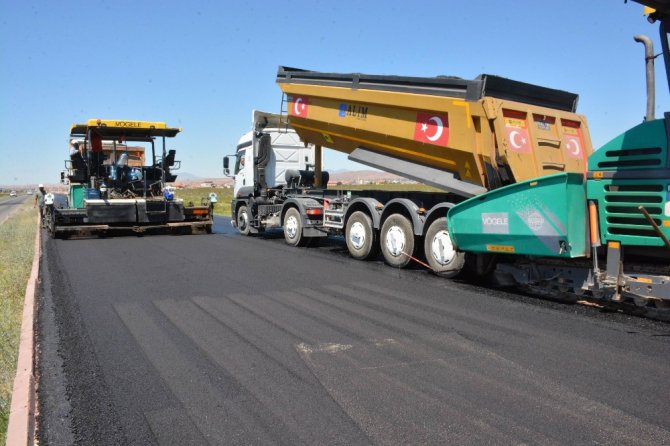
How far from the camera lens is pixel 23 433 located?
132 inches

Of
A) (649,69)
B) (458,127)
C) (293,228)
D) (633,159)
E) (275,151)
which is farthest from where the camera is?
(275,151)

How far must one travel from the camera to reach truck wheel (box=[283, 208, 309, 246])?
12.6m

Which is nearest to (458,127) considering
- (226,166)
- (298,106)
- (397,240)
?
(397,240)

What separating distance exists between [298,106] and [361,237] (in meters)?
3.10

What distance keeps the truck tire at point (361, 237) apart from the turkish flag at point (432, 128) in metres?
2.10

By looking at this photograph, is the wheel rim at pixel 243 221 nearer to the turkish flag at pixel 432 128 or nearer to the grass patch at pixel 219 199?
the grass patch at pixel 219 199

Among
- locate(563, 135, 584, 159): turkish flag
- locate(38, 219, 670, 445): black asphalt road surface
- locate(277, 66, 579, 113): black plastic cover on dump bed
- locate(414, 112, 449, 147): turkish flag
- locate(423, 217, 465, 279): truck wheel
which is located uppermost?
locate(277, 66, 579, 113): black plastic cover on dump bed

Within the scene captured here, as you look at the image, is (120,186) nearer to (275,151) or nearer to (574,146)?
(275,151)

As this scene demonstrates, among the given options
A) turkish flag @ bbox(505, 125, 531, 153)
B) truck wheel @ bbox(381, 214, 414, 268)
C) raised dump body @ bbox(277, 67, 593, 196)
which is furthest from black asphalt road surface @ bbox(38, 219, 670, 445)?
turkish flag @ bbox(505, 125, 531, 153)

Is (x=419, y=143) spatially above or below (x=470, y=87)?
below

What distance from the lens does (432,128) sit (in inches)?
338

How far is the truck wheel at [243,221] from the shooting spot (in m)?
15.3

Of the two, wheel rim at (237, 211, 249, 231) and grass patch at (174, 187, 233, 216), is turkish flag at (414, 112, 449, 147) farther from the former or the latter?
grass patch at (174, 187, 233, 216)

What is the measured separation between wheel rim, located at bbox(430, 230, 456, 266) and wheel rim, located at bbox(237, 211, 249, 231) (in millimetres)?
7702
